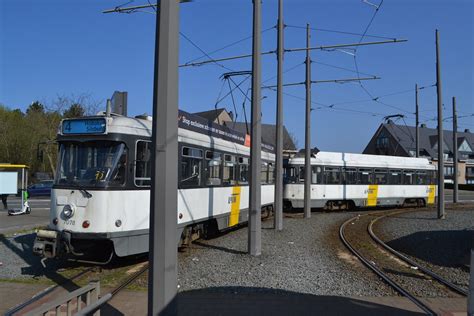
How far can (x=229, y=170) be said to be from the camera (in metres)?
13.2

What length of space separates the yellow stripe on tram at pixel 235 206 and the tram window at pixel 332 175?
34.1 feet

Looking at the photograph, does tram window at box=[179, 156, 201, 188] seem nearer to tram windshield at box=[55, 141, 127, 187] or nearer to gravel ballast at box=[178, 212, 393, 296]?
gravel ballast at box=[178, 212, 393, 296]

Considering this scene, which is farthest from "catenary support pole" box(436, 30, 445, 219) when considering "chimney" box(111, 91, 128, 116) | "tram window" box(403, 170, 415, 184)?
"chimney" box(111, 91, 128, 116)

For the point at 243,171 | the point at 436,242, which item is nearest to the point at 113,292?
the point at 243,171

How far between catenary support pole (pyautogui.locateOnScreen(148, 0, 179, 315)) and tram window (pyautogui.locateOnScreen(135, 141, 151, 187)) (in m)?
4.18

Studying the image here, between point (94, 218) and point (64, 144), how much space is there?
168 cm

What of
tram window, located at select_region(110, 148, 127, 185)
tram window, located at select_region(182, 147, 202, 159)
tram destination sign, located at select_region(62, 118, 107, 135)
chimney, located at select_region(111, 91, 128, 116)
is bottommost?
tram window, located at select_region(110, 148, 127, 185)

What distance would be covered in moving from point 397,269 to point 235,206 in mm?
5604

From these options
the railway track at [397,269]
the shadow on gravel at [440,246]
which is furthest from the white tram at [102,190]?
the shadow on gravel at [440,246]

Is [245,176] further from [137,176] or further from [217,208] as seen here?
[137,176]

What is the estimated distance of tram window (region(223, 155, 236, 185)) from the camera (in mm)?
12852

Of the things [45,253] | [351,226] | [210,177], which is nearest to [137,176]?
[45,253]

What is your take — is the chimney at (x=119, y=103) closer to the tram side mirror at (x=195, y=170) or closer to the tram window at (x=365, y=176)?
the tram side mirror at (x=195, y=170)

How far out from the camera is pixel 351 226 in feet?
56.4
